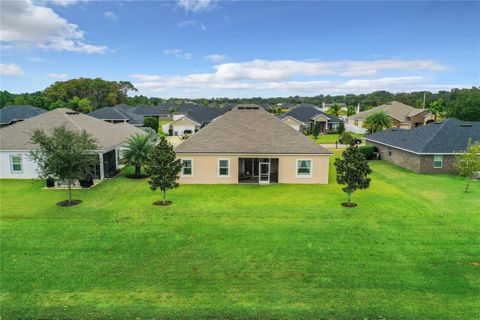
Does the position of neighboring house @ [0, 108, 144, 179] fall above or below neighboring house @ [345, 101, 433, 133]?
below

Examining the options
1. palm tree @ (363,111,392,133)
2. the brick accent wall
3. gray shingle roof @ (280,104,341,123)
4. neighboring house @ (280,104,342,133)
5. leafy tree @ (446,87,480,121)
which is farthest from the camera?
gray shingle roof @ (280,104,341,123)

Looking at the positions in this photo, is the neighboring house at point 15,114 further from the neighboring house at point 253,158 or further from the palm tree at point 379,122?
the palm tree at point 379,122

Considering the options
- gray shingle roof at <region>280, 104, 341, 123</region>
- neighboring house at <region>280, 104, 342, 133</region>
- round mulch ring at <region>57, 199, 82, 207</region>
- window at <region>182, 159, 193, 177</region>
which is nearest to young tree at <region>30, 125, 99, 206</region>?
round mulch ring at <region>57, 199, 82, 207</region>

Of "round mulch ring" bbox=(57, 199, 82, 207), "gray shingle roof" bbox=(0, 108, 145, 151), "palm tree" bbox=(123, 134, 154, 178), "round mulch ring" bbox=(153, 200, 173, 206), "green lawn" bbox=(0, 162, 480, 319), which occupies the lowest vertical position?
"green lawn" bbox=(0, 162, 480, 319)

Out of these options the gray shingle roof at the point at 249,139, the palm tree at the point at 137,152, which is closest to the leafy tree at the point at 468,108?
the gray shingle roof at the point at 249,139

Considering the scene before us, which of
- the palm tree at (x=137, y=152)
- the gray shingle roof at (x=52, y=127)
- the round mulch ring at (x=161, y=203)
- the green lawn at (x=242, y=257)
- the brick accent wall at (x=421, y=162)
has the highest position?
the gray shingle roof at (x=52, y=127)

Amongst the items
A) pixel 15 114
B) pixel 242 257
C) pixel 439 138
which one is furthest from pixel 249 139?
pixel 15 114

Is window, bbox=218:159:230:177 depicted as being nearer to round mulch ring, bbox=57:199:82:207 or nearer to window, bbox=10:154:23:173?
round mulch ring, bbox=57:199:82:207
